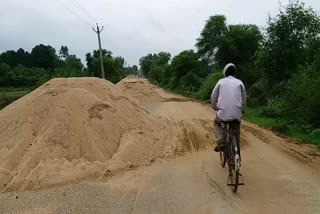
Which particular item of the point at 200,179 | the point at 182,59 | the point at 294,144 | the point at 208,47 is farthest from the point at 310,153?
the point at 182,59

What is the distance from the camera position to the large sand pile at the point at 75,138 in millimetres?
7981

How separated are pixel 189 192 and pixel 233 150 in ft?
3.23

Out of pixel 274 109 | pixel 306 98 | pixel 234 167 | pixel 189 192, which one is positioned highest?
pixel 306 98

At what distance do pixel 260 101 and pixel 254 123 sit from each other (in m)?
6.69

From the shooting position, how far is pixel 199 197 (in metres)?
6.56

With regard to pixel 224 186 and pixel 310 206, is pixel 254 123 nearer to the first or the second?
pixel 224 186

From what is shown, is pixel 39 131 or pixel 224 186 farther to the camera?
pixel 39 131

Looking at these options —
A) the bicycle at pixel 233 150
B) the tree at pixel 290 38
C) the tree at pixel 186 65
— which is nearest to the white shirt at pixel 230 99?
the bicycle at pixel 233 150

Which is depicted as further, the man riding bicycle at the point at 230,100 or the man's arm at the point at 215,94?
the man's arm at the point at 215,94

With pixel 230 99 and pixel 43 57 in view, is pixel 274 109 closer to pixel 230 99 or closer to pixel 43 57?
pixel 230 99

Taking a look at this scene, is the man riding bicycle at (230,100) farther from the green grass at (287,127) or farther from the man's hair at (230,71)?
the green grass at (287,127)

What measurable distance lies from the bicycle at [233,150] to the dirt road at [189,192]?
0.18 meters

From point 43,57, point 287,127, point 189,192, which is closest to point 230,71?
point 189,192

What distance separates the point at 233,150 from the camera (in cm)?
696
